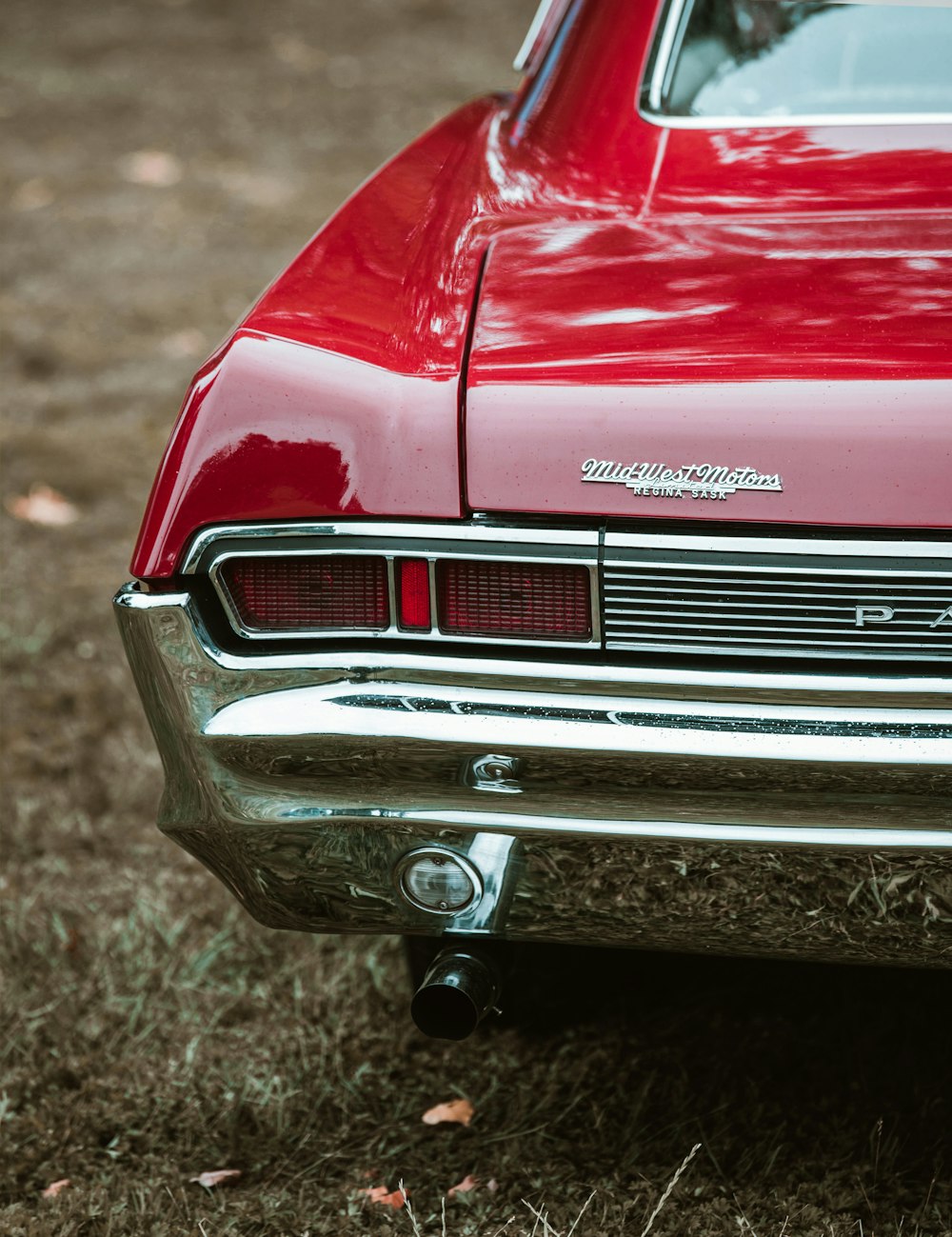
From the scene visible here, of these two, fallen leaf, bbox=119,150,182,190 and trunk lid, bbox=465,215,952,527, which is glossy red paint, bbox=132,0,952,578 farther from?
fallen leaf, bbox=119,150,182,190

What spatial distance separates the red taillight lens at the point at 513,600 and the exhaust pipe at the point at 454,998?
463 millimetres

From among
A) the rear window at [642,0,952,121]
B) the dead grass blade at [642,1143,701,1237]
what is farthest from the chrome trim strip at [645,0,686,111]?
the dead grass blade at [642,1143,701,1237]

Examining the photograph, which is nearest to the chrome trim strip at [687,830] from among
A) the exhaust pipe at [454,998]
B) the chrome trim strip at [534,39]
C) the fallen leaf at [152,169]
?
the exhaust pipe at [454,998]

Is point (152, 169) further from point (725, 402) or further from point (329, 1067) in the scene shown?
point (725, 402)

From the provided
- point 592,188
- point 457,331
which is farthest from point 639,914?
point 592,188

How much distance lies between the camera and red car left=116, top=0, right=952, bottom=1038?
1.77m

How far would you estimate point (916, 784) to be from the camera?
1787 mm

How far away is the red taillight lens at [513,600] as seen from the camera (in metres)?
1.85

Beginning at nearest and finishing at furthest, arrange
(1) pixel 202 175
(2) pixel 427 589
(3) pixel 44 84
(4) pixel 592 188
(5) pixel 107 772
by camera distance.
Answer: (2) pixel 427 589 → (4) pixel 592 188 → (5) pixel 107 772 → (1) pixel 202 175 → (3) pixel 44 84

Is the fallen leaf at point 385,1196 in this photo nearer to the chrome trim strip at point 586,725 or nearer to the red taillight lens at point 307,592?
the chrome trim strip at point 586,725

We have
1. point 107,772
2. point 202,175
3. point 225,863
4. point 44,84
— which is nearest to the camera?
point 225,863

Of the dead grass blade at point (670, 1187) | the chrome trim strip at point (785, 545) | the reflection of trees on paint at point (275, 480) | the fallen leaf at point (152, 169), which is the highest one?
the reflection of trees on paint at point (275, 480)

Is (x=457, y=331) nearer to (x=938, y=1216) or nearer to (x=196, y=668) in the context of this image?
(x=196, y=668)

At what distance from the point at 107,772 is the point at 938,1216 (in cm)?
209
